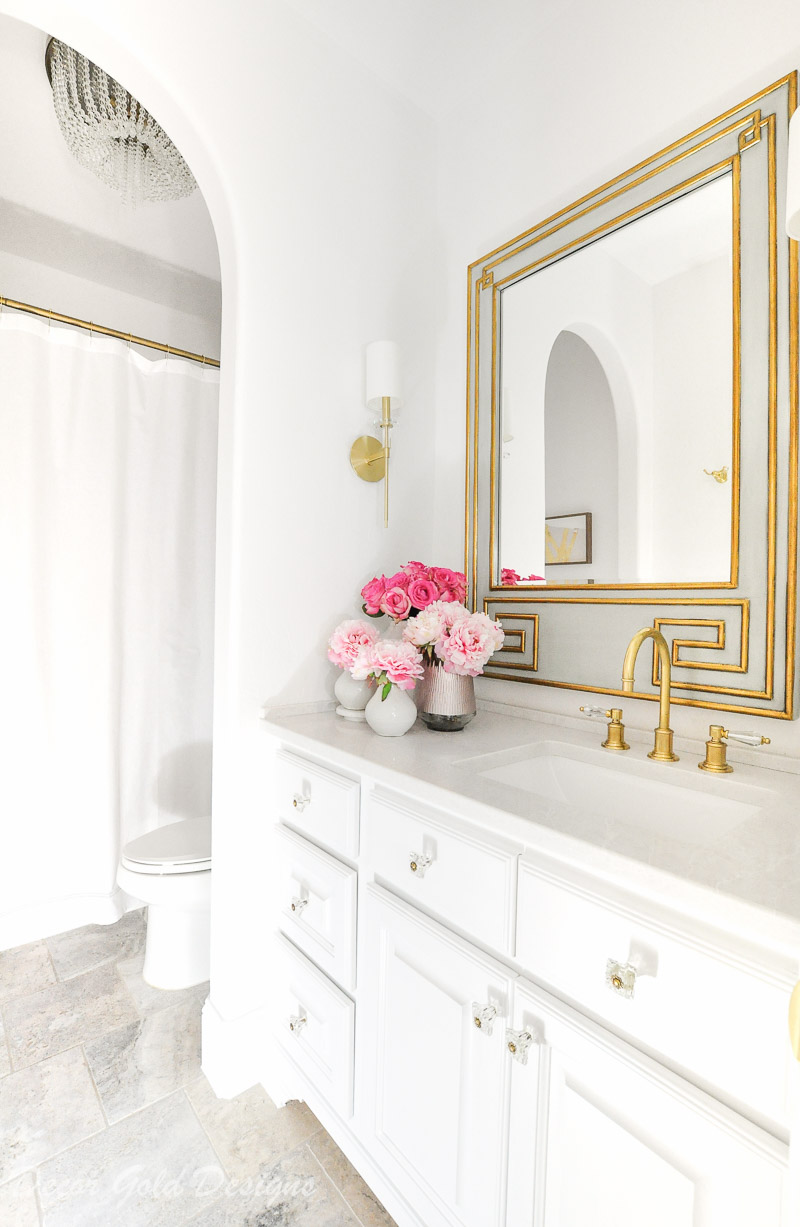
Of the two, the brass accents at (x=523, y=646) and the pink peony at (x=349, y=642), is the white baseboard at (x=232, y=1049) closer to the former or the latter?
the pink peony at (x=349, y=642)

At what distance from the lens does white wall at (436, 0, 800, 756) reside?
3.57 ft

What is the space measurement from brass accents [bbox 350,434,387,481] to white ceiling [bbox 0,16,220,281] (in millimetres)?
1127

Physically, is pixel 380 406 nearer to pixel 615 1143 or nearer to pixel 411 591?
pixel 411 591

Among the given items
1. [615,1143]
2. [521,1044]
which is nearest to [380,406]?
[521,1044]

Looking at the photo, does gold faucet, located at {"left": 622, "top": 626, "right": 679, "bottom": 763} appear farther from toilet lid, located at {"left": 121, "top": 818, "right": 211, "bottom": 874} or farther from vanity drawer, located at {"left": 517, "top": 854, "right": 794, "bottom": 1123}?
toilet lid, located at {"left": 121, "top": 818, "right": 211, "bottom": 874}

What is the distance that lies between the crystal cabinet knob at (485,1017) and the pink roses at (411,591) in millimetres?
749

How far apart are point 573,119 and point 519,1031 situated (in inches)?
71.6

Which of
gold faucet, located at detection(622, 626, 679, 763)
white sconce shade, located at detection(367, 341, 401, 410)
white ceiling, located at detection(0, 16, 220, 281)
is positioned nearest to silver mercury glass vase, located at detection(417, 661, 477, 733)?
gold faucet, located at detection(622, 626, 679, 763)

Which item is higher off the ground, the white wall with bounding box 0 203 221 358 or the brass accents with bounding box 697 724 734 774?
the white wall with bounding box 0 203 221 358

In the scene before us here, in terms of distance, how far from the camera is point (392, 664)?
47.4 inches

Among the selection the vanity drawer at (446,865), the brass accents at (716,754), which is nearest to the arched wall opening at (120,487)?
the vanity drawer at (446,865)

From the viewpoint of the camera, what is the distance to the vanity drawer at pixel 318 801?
1.10 m

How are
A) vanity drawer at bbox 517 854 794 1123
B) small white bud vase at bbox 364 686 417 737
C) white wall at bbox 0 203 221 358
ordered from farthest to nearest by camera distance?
white wall at bbox 0 203 221 358, small white bud vase at bbox 364 686 417 737, vanity drawer at bbox 517 854 794 1123

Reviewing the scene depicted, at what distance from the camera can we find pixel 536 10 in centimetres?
140
